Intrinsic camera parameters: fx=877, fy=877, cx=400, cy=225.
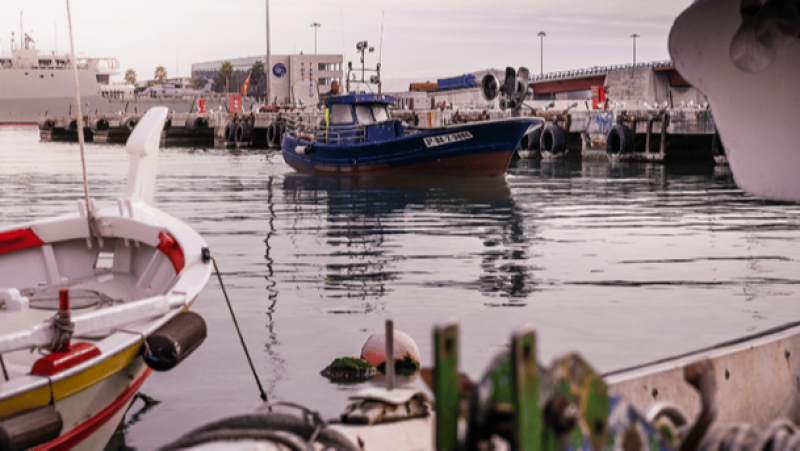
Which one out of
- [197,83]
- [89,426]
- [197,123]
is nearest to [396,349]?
[89,426]

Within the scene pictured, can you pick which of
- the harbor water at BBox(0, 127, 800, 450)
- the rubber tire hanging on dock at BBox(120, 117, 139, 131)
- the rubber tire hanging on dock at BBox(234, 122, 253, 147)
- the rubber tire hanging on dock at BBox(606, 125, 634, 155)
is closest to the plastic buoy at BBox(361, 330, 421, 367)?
the harbor water at BBox(0, 127, 800, 450)

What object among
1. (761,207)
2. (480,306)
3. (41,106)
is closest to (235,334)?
(480,306)

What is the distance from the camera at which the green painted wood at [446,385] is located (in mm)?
2189

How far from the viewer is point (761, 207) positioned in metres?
20.1

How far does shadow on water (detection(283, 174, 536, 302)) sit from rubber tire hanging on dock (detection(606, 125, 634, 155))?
1012 centimetres

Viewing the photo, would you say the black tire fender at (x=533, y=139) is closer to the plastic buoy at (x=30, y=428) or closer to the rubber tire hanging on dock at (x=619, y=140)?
the rubber tire hanging on dock at (x=619, y=140)

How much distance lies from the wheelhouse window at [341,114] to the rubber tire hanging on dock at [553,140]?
13.4 m

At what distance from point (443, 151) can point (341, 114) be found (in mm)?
3720

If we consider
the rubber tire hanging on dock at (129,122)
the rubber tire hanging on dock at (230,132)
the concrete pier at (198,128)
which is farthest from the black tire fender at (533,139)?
the rubber tire hanging on dock at (129,122)

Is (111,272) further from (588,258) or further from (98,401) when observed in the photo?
(588,258)

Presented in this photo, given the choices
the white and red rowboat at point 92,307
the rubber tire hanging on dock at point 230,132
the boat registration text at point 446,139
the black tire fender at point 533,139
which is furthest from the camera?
the rubber tire hanging on dock at point 230,132

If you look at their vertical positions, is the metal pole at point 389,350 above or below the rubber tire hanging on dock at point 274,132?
above

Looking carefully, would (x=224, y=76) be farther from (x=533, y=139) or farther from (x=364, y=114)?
(x=364, y=114)

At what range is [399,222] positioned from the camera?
17.9 metres
